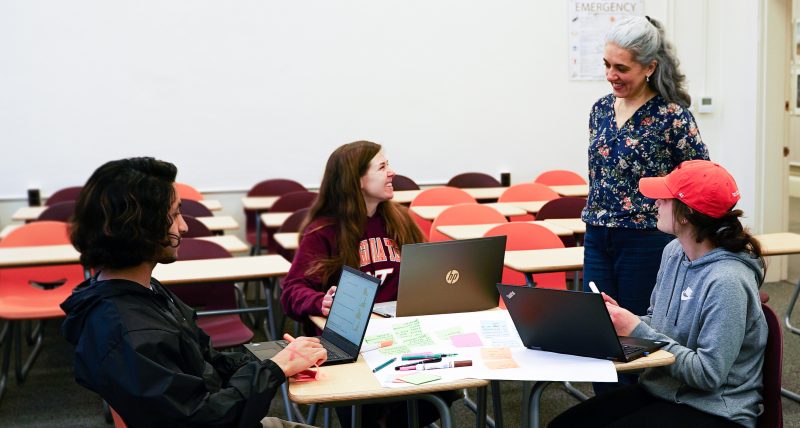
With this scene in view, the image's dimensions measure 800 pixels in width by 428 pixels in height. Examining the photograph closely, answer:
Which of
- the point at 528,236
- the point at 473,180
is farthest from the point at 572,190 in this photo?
the point at 528,236

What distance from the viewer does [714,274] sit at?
1994 millimetres

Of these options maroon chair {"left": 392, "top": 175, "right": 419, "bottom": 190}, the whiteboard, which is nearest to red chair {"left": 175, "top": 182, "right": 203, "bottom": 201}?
the whiteboard

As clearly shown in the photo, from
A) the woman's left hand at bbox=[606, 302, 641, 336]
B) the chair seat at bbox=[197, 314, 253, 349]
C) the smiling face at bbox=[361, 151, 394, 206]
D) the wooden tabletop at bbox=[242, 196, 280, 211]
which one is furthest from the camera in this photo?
the wooden tabletop at bbox=[242, 196, 280, 211]

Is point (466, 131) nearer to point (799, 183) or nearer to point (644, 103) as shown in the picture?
point (644, 103)

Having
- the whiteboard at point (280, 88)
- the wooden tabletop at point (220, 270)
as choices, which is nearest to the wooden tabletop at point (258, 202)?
the whiteboard at point (280, 88)

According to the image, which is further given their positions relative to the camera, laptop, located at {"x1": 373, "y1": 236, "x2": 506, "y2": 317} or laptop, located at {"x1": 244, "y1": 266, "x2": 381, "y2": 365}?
laptop, located at {"x1": 373, "y1": 236, "x2": 506, "y2": 317}

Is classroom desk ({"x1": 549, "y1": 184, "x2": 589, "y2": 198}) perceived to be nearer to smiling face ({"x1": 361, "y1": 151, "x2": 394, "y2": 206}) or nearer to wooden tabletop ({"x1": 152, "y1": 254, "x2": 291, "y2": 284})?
wooden tabletop ({"x1": 152, "y1": 254, "x2": 291, "y2": 284})

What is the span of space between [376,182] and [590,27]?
4765mm

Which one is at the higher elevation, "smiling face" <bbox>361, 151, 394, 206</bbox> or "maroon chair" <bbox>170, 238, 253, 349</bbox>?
"smiling face" <bbox>361, 151, 394, 206</bbox>

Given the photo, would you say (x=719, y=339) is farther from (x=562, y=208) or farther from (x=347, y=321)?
(x=562, y=208)

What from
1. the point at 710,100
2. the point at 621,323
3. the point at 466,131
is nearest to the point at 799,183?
the point at 710,100

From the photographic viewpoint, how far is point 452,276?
2422 mm

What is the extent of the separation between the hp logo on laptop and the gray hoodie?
0.56 metres

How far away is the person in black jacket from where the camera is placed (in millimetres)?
1588
